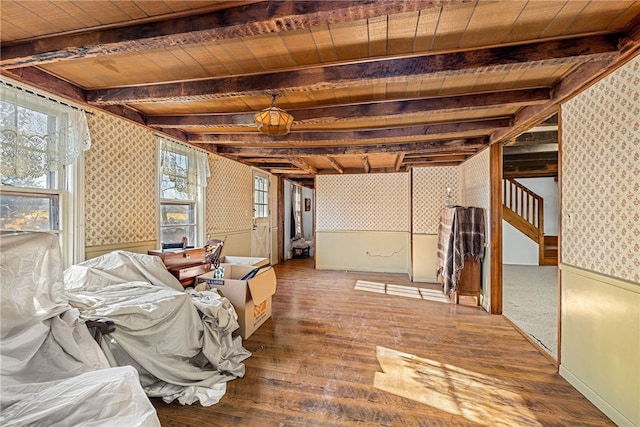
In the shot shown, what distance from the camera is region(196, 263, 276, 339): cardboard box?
283 cm

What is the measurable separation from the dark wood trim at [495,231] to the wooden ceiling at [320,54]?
2.04 ft

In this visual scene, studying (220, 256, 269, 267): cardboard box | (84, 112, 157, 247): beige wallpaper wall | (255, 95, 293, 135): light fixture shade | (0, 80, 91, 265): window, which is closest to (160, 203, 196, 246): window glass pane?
(84, 112, 157, 247): beige wallpaper wall

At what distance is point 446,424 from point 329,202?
5.13m

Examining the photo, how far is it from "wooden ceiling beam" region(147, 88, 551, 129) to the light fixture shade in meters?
0.64

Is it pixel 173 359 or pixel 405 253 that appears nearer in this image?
pixel 173 359

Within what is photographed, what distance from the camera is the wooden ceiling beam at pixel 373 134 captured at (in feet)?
10.5

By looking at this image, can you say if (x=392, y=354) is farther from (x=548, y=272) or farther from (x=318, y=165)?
(x=548, y=272)

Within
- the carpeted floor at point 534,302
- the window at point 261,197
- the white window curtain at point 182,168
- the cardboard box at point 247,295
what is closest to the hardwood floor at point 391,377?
the cardboard box at point 247,295

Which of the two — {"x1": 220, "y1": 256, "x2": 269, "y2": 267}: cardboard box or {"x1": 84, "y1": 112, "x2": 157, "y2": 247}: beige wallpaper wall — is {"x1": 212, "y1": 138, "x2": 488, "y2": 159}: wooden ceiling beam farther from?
{"x1": 220, "y1": 256, "x2": 269, "y2": 267}: cardboard box

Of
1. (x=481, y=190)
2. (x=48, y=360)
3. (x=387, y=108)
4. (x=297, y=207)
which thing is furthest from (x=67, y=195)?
(x=297, y=207)

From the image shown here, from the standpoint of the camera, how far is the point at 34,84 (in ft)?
6.94

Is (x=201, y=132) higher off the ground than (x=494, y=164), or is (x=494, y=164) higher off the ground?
(x=201, y=132)

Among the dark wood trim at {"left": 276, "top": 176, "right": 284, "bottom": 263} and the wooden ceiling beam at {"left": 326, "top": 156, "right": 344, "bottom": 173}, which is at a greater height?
the wooden ceiling beam at {"left": 326, "top": 156, "right": 344, "bottom": 173}

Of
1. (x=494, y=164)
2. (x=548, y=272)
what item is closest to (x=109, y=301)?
(x=494, y=164)
